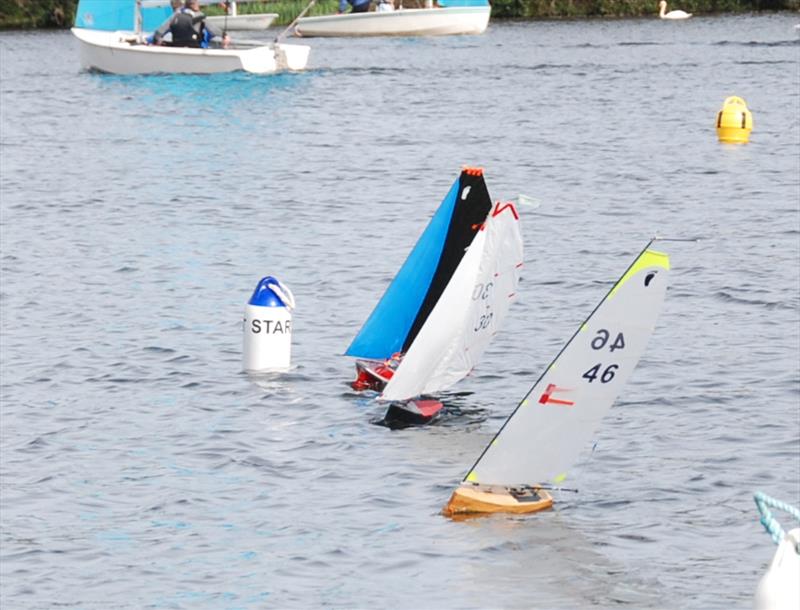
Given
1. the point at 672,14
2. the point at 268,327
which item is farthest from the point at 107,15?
the point at 268,327

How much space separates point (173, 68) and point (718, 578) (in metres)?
47.2

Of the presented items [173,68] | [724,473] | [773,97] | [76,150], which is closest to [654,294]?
[724,473]

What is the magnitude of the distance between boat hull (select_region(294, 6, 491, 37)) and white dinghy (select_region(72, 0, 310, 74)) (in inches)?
672

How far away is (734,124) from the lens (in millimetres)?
43156

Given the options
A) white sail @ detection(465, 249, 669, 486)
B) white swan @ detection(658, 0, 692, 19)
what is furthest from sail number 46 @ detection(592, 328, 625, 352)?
white swan @ detection(658, 0, 692, 19)

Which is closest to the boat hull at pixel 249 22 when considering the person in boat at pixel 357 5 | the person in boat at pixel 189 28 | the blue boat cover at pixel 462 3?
the person in boat at pixel 357 5

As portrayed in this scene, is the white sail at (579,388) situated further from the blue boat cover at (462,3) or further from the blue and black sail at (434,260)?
the blue boat cover at (462,3)

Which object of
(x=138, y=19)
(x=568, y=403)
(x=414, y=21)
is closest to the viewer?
(x=568, y=403)

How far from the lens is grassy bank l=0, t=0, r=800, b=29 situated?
91.8m

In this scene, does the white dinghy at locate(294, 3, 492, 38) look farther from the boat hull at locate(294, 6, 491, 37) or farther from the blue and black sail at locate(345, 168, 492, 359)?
the blue and black sail at locate(345, 168, 492, 359)

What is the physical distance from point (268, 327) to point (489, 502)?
624 cm

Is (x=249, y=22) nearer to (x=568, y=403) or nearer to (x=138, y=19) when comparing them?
(x=138, y=19)

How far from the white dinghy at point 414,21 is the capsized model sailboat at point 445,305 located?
2387 inches

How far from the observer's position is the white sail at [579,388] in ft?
45.6
